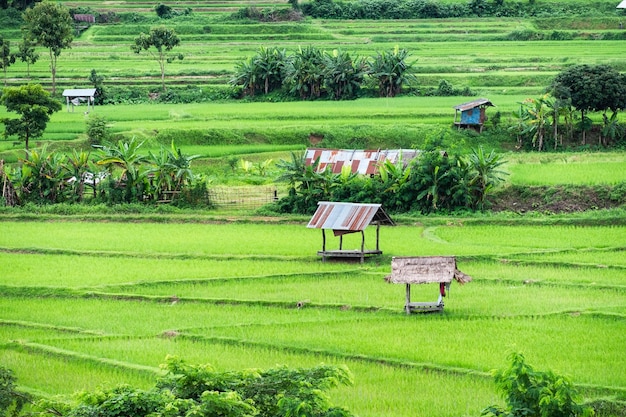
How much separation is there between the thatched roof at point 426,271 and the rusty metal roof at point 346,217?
3025 millimetres

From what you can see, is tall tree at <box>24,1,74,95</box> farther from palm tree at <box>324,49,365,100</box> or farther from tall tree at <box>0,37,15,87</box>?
palm tree at <box>324,49,365,100</box>

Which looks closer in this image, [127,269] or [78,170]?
[127,269]

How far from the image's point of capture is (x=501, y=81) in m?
36.2

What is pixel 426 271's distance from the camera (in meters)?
14.5

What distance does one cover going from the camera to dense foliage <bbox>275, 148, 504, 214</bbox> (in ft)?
72.1

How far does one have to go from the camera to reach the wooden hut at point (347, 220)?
17.7m

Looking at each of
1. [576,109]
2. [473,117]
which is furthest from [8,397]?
[576,109]

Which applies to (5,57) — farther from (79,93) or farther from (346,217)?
(346,217)

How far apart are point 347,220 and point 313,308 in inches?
110

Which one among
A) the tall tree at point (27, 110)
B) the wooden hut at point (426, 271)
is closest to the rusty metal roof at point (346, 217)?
the wooden hut at point (426, 271)

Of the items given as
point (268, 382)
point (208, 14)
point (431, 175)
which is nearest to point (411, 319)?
point (268, 382)

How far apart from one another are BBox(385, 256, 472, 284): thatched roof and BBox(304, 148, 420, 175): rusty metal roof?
9660 mm

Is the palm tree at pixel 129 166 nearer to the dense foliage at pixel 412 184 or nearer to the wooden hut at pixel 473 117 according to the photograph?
the dense foliage at pixel 412 184

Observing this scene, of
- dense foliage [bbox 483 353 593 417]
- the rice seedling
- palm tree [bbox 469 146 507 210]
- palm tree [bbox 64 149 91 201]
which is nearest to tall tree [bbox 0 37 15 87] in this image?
palm tree [bbox 64 149 91 201]
